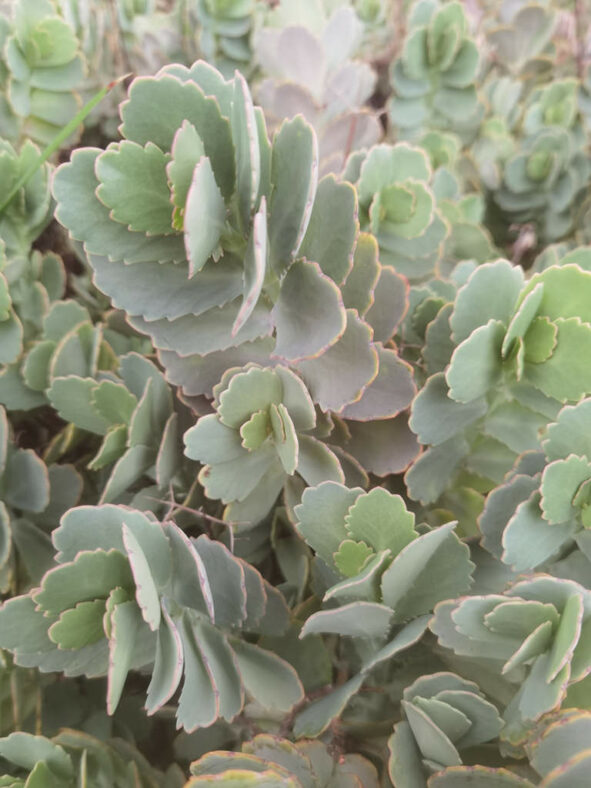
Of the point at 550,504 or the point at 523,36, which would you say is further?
the point at 523,36

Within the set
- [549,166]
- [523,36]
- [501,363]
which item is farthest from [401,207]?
[523,36]

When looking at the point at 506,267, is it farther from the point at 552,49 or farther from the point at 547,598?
the point at 552,49

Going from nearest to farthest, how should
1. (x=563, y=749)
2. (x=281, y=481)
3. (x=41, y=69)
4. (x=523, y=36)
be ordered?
(x=563, y=749)
(x=281, y=481)
(x=41, y=69)
(x=523, y=36)

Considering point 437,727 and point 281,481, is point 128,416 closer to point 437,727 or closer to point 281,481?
point 281,481

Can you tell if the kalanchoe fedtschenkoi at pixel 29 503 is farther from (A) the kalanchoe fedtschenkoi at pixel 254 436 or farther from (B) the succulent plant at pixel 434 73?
(B) the succulent plant at pixel 434 73

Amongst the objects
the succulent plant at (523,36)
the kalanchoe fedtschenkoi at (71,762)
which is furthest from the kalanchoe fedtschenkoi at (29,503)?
the succulent plant at (523,36)

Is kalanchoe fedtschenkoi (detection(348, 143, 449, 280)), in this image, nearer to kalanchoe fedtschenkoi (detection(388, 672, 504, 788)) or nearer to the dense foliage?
the dense foliage

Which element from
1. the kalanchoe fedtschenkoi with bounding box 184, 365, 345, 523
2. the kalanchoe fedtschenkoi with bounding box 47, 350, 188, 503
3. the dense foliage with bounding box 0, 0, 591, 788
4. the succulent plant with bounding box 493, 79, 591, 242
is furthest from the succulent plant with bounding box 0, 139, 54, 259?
the succulent plant with bounding box 493, 79, 591, 242

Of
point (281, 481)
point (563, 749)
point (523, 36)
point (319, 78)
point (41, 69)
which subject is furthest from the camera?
point (523, 36)
